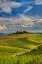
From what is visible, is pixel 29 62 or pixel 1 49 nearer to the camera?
pixel 29 62

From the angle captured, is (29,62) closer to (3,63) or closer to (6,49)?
(3,63)

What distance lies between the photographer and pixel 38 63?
41469mm

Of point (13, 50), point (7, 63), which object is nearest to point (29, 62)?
point (7, 63)

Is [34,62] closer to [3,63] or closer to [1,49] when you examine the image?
[3,63]

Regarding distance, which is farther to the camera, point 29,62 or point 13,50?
point 13,50

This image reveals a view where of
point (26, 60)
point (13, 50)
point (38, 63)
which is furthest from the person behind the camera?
point (13, 50)

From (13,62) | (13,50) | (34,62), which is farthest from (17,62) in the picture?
(13,50)

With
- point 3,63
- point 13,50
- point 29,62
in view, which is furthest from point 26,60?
point 13,50

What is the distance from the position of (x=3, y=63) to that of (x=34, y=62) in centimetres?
614

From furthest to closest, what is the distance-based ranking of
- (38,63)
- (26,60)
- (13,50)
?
(13,50) → (26,60) → (38,63)

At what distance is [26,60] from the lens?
44.3 metres

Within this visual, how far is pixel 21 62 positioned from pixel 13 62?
1.61m

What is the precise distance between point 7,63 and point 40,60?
7.03 m

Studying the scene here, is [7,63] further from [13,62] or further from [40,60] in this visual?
[40,60]
